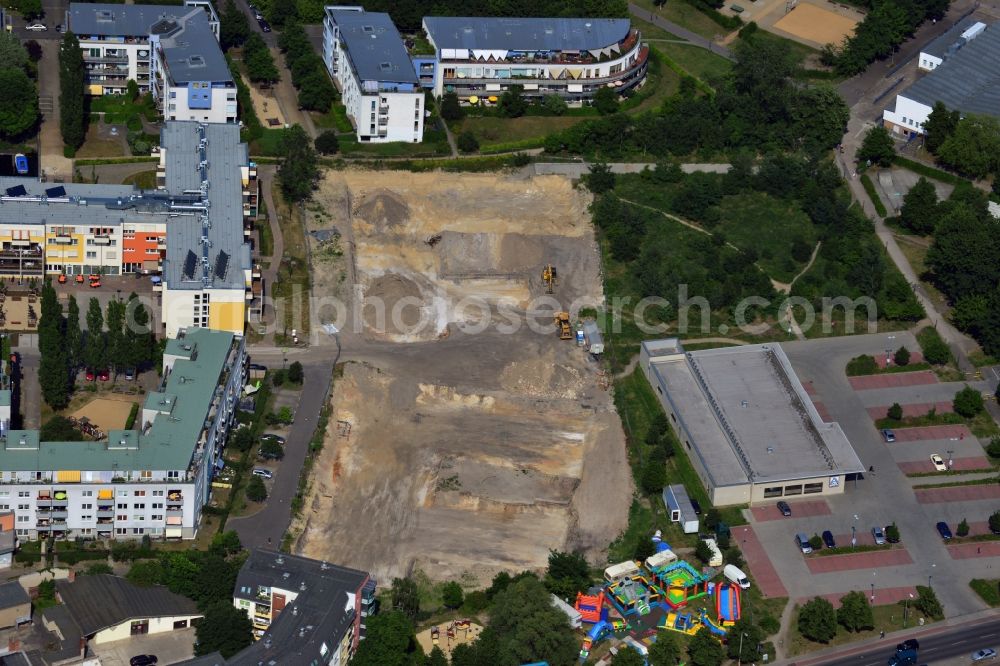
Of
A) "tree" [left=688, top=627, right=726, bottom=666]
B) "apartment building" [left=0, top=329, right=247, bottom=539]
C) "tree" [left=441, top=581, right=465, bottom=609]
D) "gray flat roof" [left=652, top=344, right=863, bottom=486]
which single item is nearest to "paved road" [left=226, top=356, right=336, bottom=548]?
"apartment building" [left=0, top=329, right=247, bottom=539]

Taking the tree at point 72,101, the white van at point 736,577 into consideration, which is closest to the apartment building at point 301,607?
the white van at point 736,577

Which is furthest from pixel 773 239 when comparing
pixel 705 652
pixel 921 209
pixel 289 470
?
pixel 705 652

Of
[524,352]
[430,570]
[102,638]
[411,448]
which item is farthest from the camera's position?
[524,352]

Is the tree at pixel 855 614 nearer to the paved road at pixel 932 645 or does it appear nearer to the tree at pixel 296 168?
the paved road at pixel 932 645

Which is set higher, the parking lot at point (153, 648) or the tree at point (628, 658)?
the tree at point (628, 658)

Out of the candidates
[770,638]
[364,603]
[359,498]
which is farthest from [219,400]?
[770,638]

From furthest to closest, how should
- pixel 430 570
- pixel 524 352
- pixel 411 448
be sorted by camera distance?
pixel 524 352
pixel 411 448
pixel 430 570

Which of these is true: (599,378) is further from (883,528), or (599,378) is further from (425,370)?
(883,528)
